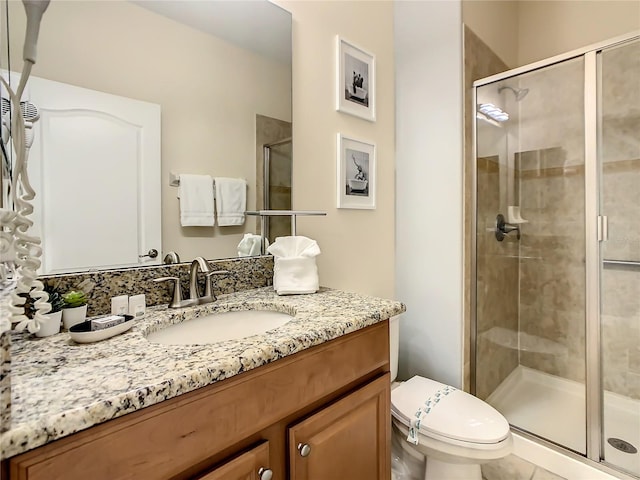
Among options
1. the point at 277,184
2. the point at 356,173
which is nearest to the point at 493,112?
the point at 356,173

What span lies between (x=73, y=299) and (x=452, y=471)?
1.38 metres

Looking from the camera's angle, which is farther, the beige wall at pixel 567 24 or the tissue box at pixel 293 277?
the beige wall at pixel 567 24

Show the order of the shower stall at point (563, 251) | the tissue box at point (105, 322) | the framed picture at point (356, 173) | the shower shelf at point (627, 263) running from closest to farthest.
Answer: the tissue box at point (105, 322), the framed picture at point (356, 173), the shower stall at point (563, 251), the shower shelf at point (627, 263)

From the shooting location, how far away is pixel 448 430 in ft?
3.86

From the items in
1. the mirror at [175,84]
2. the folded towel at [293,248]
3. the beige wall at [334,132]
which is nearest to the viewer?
the mirror at [175,84]

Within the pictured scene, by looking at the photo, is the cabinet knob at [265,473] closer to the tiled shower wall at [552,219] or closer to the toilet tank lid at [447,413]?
the toilet tank lid at [447,413]

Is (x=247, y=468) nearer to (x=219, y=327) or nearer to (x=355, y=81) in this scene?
(x=219, y=327)

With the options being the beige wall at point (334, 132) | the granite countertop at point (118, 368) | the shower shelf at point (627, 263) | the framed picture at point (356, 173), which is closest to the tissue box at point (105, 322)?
the granite countertop at point (118, 368)

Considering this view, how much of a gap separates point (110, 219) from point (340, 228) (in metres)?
0.90

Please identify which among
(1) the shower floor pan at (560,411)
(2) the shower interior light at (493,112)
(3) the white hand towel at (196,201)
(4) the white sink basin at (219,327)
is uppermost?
(2) the shower interior light at (493,112)

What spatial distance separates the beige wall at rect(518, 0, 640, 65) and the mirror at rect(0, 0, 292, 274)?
1.87 m

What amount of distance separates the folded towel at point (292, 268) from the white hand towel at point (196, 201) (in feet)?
0.82

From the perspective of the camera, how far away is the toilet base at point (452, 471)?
1.25 m

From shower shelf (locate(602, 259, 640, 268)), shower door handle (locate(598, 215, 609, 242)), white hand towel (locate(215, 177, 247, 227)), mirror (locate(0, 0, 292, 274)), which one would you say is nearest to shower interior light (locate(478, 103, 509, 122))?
shower door handle (locate(598, 215, 609, 242))
